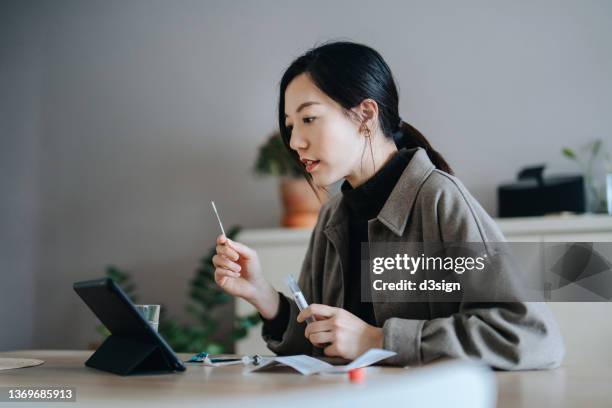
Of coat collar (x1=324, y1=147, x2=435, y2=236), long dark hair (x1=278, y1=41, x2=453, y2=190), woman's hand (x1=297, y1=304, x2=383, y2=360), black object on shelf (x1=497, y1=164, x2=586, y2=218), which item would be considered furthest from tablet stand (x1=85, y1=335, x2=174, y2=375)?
black object on shelf (x1=497, y1=164, x2=586, y2=218)

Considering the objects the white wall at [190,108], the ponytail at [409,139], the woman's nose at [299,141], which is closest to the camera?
the woman's nose at [299,141]

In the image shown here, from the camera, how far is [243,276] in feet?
4.39

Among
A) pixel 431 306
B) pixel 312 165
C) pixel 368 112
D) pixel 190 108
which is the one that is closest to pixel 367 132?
pixel 368 112

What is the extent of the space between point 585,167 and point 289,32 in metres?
1.43

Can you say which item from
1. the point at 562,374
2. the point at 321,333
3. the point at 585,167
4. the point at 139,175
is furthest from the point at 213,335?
the point at 562,374

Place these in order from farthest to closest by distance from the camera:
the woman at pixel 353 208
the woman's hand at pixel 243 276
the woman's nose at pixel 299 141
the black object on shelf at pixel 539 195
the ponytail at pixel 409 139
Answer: the black object on shelf at pixel 539 195 → the ponytail at pixel 409 139 → the woman's nose at pixel 299 141 → the woman's hand at pixel 243 276 → the woman at pixel 353 208

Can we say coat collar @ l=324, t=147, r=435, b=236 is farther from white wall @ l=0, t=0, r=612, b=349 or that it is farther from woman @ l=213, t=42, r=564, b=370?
white wall @ l=0, t=0, r=612, b=349

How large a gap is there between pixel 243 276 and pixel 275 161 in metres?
1.25

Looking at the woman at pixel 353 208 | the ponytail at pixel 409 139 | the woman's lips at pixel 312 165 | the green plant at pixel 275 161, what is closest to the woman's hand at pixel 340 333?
the woman at pixel 353 208

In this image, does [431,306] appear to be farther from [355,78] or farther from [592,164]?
[592,164]

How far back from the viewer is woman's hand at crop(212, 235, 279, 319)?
48.7 inches

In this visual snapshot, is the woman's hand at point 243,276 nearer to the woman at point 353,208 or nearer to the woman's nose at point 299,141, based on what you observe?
the woman at point 353,208

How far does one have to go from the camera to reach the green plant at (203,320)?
2514mm

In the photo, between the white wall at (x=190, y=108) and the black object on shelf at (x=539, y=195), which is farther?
the white wall at (x=190, y=108)
